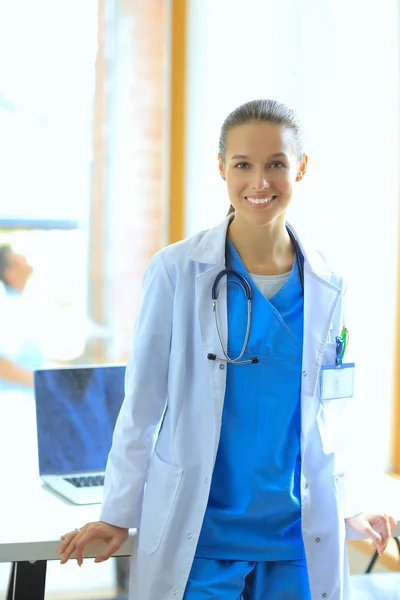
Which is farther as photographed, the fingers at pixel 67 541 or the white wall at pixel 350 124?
the white wall at pixel 350 124

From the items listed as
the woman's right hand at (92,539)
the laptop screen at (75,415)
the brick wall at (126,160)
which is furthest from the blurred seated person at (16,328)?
the woman's right hand at (92,539)

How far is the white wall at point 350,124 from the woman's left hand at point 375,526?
146cm

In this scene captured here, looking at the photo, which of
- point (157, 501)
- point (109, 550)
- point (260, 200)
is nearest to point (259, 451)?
point (157, 501)

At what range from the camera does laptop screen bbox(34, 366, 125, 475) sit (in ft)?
6.50

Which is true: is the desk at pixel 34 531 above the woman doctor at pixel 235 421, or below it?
below

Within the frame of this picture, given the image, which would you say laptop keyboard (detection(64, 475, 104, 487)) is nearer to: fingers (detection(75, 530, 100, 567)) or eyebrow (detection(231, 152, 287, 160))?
fingers (detection(75, 530, 100, 567))

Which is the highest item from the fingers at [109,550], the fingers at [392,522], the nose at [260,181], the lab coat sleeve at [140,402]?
the nose at [260,181]

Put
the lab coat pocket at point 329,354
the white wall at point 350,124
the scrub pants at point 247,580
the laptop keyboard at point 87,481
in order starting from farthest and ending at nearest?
the white wall at point 350,124 → the laptop keyboard at point 87,481 → the lab coat pocket at point 329,354 → the scrub pants at point 247,580

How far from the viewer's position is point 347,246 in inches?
118

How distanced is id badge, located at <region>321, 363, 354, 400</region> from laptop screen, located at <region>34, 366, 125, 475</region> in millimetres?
668

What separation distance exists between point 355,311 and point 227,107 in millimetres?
922

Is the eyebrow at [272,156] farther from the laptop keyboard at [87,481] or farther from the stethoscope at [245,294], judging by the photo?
the laptop keyboard at [87,481]

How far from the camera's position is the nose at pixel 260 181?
1.44m

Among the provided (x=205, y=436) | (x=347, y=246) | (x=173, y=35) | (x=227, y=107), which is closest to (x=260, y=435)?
(x=205, y=436)
